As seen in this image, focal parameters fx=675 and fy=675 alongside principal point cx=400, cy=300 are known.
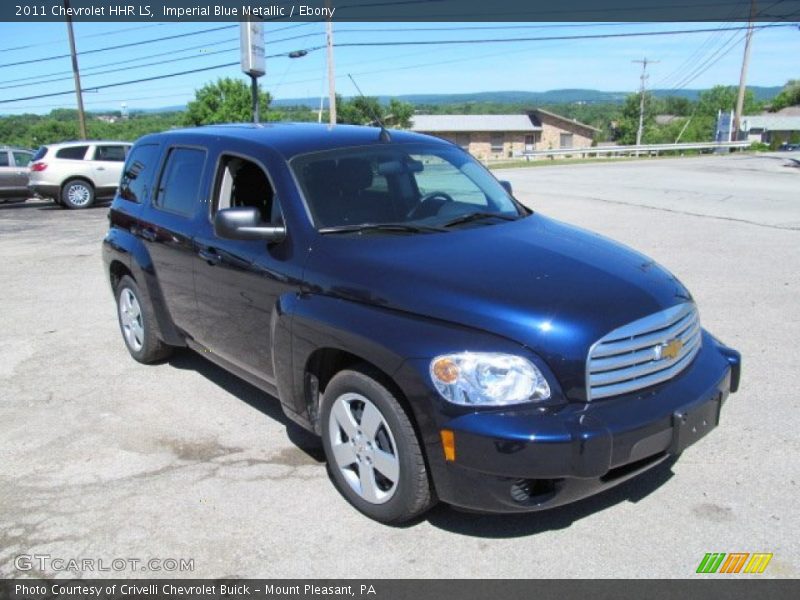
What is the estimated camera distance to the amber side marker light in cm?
274

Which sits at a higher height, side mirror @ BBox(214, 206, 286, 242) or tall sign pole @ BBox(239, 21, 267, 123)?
tall sign pole @ BBox(239, 21, 267, 123)

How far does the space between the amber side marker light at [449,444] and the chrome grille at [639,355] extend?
60cm

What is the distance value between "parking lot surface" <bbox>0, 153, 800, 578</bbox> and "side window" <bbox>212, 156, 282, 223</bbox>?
1.43 metres

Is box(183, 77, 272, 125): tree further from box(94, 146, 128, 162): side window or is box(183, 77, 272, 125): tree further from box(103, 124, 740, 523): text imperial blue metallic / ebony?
box(103, 124, 740, 523): text imperial blue metallic / ebony

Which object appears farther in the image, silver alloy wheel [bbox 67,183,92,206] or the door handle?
silver alloy wheel [bbox 67,183,92,206]

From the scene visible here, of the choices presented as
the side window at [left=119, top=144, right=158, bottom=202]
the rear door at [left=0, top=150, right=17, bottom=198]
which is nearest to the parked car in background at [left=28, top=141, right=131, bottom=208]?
the rear door at [left=0, top=150, right=17, bottom=198]

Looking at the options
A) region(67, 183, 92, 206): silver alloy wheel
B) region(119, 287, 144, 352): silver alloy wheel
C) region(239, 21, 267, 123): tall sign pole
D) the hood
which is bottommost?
region(67, 183, 92, 206): silver alloy wheel

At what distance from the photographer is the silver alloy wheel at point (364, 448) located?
310 cm

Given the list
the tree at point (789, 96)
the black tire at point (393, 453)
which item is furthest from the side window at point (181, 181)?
the tree at point (789, 96)

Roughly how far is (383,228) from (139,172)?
280 cm

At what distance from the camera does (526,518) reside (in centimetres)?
324

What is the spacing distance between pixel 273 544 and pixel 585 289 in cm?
184

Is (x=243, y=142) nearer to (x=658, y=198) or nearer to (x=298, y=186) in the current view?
(x=298, y=186)

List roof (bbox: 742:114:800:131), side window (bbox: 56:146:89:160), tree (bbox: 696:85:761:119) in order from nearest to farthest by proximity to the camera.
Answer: side window (bbox: 56:146:89:160)
roof (bbox: 742:114:800:131)
tree (bbox: 696:85:761:119)
